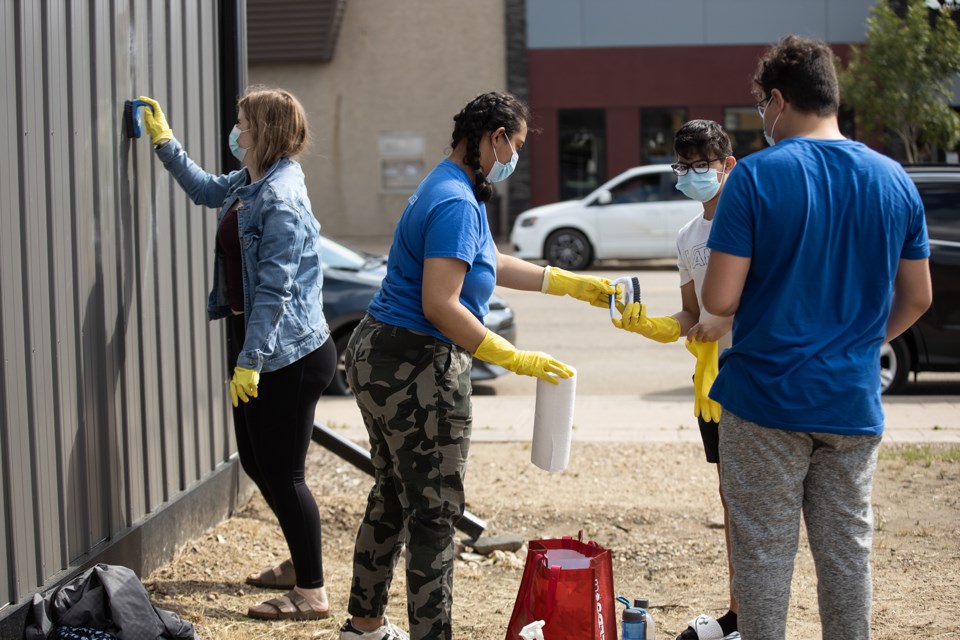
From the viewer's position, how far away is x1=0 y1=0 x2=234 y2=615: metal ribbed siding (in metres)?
3.64

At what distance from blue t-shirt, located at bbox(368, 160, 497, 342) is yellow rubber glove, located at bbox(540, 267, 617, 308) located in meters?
0.55

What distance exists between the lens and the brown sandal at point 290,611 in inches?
170

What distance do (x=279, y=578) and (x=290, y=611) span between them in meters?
0.41

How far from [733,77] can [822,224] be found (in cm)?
2429

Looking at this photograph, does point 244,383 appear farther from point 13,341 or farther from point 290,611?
point 290,611

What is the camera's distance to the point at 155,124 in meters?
4.55

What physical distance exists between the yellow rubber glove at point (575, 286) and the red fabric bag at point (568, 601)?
97 centimetres

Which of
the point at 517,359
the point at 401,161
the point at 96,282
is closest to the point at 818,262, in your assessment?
the point at 517,359

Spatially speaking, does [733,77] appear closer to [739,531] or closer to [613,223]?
[613,223]

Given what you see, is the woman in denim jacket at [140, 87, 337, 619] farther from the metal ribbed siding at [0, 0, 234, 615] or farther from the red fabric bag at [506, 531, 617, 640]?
the red fabric bag at [506, 531, 617, 640]

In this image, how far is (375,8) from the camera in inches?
1010

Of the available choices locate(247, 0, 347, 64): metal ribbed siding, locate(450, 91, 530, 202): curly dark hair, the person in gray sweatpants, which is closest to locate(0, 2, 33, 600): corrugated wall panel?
locate(450, 91, 530, 202): curly dark hair

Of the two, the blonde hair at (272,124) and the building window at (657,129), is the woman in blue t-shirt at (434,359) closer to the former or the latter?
the blonde hair at (272,124)

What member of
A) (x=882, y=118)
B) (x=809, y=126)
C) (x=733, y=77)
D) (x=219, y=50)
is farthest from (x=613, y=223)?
(x=809, y=126)
